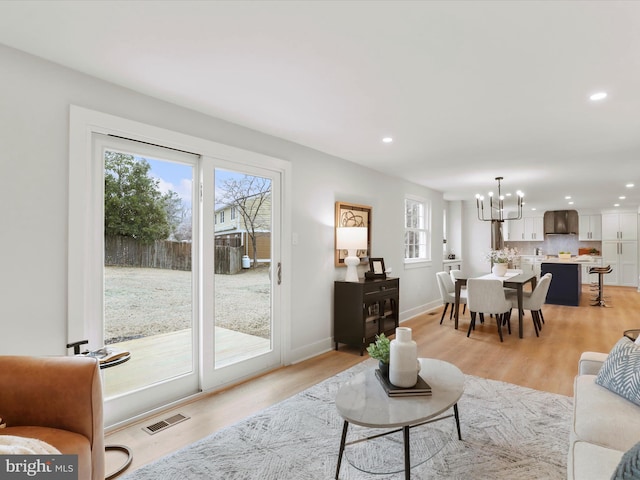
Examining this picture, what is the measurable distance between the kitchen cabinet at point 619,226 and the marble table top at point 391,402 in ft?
37.2

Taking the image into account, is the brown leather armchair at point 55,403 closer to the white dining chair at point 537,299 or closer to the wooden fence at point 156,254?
the wooden fence at point 156,254

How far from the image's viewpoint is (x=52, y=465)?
1318mm

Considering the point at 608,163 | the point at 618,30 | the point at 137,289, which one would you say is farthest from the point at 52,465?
the point at 608,163

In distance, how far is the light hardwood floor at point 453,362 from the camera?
95.7 inches

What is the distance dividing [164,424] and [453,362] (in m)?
2.90

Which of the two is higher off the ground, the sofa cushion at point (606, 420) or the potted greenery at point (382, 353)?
the potted greenery at point (382, 353)

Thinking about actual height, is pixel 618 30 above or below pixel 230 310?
above

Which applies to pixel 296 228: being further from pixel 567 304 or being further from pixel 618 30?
pixel 567 304

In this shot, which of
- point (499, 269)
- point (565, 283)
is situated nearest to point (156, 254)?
point (499, 269)

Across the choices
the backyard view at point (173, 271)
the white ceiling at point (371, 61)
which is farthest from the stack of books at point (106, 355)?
the white ceiling at point (371, 61)

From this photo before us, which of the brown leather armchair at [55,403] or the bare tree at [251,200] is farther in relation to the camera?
the bare tree at [251,200]

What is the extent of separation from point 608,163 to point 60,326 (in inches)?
240

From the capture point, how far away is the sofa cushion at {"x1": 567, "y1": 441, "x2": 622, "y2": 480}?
1.28 m

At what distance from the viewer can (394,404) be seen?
1.89 metres
